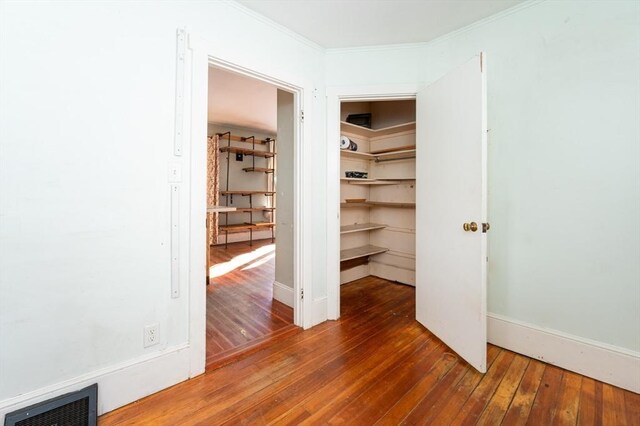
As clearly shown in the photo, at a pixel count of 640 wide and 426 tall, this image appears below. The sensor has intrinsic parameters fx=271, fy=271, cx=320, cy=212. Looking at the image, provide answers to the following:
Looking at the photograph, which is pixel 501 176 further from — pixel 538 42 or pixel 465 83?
pixel 538 42

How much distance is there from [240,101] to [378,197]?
271cm

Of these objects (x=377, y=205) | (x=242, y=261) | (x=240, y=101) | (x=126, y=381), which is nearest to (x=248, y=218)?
(x=242, y=261)

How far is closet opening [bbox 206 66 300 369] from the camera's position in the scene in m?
2.38

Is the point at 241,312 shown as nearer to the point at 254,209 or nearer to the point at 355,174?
the point at 355,174

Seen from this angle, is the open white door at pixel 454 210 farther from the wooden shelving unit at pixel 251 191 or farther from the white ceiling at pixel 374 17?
the wooden shelving unit at pixel 251 191

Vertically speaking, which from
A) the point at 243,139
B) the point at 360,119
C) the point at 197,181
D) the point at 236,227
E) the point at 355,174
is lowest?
the point at 236,227

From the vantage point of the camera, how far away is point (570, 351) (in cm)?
176

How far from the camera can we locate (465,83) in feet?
5.97

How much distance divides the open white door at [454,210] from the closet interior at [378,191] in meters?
1.05

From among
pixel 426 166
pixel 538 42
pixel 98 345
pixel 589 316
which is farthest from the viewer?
pixel 426 166

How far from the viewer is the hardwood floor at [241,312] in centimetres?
206

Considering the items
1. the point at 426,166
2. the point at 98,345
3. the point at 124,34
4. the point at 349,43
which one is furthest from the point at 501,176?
the point at 98,345

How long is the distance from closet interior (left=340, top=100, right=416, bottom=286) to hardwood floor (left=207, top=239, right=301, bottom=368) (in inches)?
41.8

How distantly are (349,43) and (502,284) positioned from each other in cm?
236
